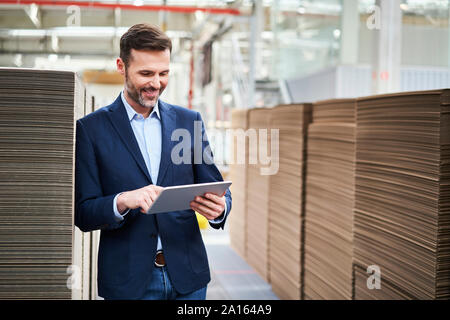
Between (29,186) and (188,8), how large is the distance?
8.91 metres

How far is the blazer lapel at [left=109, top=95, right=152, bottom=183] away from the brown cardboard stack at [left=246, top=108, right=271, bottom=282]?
156 inches

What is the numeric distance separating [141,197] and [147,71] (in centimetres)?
37

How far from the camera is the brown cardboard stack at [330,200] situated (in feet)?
11.9

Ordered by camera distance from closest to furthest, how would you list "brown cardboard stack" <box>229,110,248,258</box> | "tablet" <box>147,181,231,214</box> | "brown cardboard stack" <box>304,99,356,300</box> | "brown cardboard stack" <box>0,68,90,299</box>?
1. "tablet" <box>147,181,231,214</box>
2. "brown cardboard stack" <box>0,68,90,299</box>
3. "brown cardboard stack" <box>304,99,356,300</box>
4. "brown cardboard stack" <box>229,110,248,258</box>

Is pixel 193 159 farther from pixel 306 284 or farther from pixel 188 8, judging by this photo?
pixel 188 8

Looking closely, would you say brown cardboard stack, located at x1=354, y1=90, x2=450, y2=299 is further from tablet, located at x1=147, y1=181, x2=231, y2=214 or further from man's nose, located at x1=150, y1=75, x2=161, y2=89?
man's nose, located at x1=150, y1=75, x2=161, y2=89

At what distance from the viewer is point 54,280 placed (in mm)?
1846

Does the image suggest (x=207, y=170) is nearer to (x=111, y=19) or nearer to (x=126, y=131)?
(x=126, y=131)

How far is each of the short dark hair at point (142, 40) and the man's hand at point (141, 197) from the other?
1.24ft

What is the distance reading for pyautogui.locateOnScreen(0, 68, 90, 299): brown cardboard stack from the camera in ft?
5.81

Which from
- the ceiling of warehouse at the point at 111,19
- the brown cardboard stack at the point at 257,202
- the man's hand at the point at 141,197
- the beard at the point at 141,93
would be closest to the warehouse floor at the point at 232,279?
the brown cardboard stack at the point at 257,202

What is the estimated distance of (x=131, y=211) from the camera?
1.80m

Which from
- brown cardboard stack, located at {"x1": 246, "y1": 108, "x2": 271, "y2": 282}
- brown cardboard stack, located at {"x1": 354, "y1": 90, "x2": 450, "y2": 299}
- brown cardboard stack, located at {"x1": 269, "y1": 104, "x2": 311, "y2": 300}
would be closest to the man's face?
brown cardboard stack, located at {"x1": 354, "y1": 90, "x2": 450, "y2": 299}
